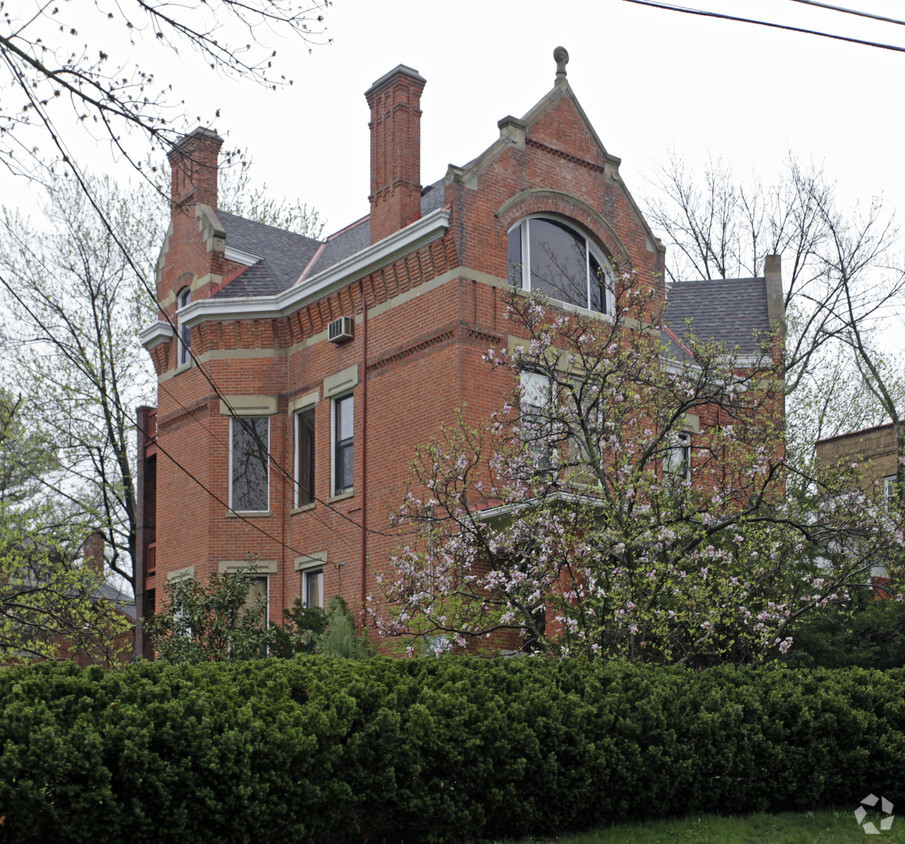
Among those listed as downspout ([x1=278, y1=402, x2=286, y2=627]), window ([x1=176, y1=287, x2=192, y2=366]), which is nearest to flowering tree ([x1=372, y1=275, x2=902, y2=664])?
downspout ([x1=278, y1=402, x2=286, y2=627])

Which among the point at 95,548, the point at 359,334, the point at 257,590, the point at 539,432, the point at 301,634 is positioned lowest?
the point at 301,634

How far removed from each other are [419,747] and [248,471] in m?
14.8

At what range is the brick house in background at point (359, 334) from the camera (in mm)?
20500

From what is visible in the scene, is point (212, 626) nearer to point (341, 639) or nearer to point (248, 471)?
point (341, 639)

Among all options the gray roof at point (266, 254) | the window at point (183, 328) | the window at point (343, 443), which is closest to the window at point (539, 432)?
the window at point (343, 443)

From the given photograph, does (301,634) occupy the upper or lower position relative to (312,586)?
lower

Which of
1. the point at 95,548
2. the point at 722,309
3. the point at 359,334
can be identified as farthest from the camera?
the point at 95,548

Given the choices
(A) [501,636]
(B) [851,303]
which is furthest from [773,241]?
(A) [501,636]

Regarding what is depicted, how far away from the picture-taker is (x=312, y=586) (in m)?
23.0

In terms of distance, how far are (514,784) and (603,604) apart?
168 inches

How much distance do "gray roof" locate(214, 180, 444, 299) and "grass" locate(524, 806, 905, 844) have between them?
14052 millimetres

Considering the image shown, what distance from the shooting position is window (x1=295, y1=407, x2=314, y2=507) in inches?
919

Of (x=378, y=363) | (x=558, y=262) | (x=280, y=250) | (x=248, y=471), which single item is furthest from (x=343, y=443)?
(x=280, y=250)

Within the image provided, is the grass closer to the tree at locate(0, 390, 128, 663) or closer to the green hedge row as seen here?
the green hedge row
